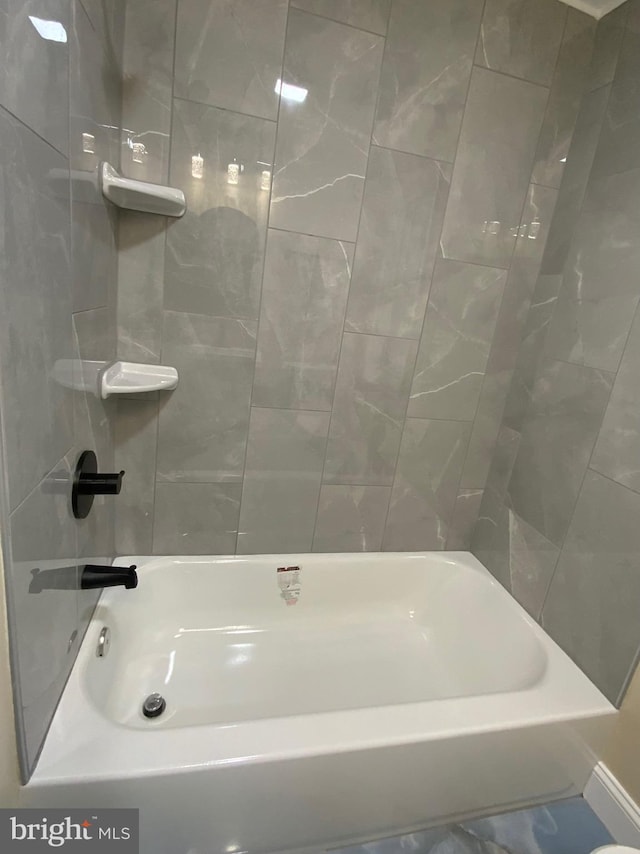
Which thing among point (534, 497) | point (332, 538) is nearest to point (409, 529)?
point (332, 538)

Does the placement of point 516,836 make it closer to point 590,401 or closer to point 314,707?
point 314,707

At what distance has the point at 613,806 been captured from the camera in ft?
4.10

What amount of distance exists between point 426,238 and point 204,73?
0.81 m

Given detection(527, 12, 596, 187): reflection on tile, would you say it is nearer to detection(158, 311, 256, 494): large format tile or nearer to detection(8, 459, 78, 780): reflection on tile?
detection(158, 311, 256, 494): large format tile

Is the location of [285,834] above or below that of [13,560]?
below

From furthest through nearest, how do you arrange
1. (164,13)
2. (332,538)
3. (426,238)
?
(332,538)
(426,238)
(164,13)

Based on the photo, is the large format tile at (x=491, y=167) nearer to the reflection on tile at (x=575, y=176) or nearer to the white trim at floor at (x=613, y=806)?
the reflection on tile at (x=575, y=176)

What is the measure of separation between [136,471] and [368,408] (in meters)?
0.84

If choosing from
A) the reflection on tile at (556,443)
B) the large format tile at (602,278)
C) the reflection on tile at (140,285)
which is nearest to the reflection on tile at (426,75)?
the large format tile at (602,278)

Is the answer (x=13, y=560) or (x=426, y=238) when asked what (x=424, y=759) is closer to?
(x=13, y=560)

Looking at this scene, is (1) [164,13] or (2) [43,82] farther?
(1) [164,13]

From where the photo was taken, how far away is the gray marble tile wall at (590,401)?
1248 mm

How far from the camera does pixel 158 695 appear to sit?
1368 mm

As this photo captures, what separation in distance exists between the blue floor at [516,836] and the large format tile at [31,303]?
1253 mm
